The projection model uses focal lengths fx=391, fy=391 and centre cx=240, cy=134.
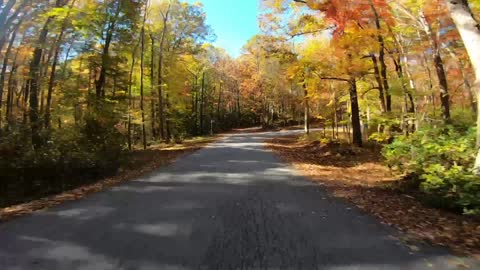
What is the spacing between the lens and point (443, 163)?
769 cm

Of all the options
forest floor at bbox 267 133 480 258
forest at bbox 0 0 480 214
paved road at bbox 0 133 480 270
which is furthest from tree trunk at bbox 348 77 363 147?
paved road at bbox 0 133 480 270

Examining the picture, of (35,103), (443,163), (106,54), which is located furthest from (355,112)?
(35,103)

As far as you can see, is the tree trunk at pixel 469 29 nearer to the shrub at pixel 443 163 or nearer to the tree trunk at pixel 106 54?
the shrub at pixel 443 163

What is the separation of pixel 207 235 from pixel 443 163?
16.8 feet

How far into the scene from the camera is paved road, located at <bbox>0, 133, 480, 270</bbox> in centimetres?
429

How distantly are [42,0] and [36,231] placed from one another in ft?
45.2

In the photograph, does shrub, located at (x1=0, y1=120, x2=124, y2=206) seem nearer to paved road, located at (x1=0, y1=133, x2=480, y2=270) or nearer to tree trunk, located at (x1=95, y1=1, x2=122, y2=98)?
paved road, located at (x1=0, y1=133, x2=480, y2=270)

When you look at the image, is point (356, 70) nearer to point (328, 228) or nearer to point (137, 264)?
point (328, 228)

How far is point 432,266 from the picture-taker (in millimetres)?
4117

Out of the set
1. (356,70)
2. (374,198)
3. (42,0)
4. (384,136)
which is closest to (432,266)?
(374,198)

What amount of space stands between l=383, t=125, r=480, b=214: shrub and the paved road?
1518 mm

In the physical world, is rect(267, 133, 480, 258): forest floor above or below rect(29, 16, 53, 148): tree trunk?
below

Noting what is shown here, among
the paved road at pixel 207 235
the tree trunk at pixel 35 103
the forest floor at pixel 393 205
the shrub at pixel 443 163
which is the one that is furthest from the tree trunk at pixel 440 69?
the tree trunk at pixel 35 103

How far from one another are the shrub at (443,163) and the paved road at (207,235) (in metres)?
1.52
